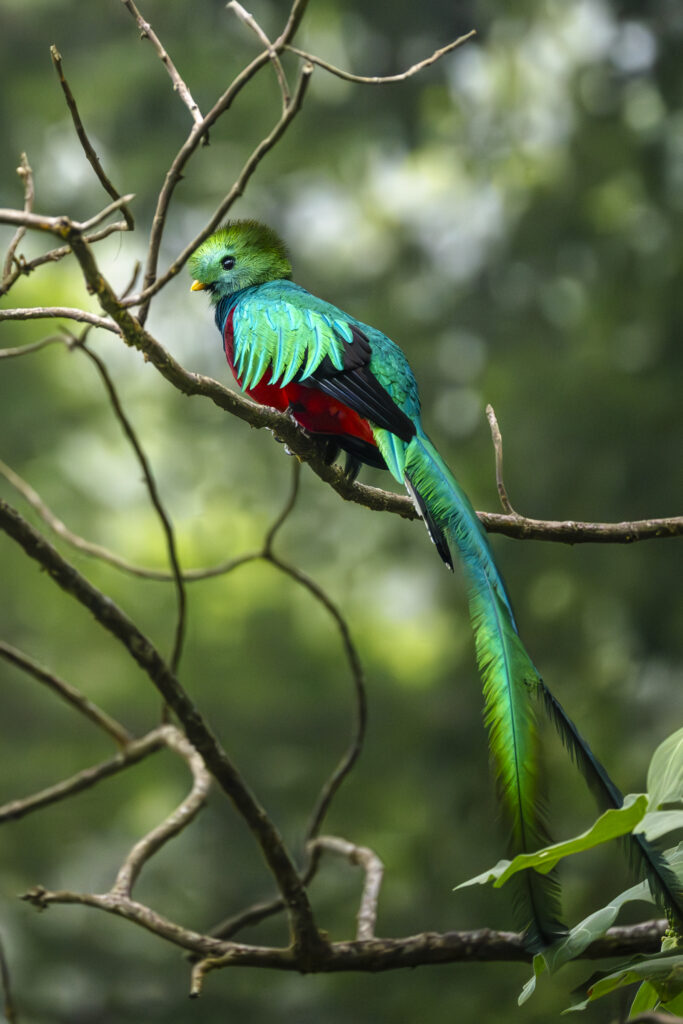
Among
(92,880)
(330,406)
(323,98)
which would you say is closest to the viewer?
(330,406)

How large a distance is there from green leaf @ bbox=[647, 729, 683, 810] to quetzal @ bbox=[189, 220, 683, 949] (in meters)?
0.05

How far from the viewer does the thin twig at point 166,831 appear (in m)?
1.22

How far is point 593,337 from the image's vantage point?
2617 millimetres

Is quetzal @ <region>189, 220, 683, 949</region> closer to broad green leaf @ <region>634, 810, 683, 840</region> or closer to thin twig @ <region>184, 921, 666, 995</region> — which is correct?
broad green leaf @ <region>634, 810, 683, 840</region>

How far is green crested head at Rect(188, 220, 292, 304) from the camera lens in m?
1.27

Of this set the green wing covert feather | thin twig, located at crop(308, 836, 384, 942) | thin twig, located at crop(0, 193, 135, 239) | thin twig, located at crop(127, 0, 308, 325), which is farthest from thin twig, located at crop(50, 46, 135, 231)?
thin twig, located at crop(308, 836, 384, 942)

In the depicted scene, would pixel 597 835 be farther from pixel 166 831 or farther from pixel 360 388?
pixel 166 831

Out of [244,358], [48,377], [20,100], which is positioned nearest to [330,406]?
[244,358]

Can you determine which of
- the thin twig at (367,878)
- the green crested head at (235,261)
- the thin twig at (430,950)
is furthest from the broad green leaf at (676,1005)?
the green crested head at (235,261)

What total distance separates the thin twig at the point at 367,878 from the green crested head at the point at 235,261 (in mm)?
836

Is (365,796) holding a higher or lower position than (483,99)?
lower

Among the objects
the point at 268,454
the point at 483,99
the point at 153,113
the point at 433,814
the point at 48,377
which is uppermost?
the point at 153,113

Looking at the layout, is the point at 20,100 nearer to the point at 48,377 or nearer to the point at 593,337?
the point at 48,377

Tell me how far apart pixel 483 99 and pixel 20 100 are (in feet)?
4.17
